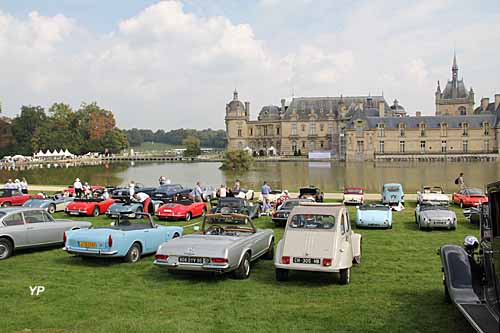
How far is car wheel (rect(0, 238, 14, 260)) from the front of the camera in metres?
11.2

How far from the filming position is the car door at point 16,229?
37.3 feet

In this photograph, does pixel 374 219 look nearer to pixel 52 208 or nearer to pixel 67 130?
pixel 52 208

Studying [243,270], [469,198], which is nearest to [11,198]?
[243,270]

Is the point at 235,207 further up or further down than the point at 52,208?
further up

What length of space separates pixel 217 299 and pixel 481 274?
3.90 metres

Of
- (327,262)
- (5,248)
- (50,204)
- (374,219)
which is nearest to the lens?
(327,262)

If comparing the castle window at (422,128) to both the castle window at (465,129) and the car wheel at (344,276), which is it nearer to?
the castle window at (465,129)

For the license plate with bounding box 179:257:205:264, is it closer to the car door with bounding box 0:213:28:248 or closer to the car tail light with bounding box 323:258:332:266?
the car tail light with bounding box 323:258:332:266

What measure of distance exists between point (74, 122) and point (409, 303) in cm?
12576

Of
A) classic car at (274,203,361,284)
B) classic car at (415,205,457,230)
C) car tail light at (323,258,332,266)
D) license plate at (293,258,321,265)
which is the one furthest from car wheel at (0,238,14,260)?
classic car at (415,205,457,230)

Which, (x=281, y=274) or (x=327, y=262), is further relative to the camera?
(x=281, y=274)

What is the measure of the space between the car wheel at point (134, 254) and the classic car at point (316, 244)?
334cm

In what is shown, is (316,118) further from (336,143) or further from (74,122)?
(74,122)

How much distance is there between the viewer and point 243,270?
31.2 feet
